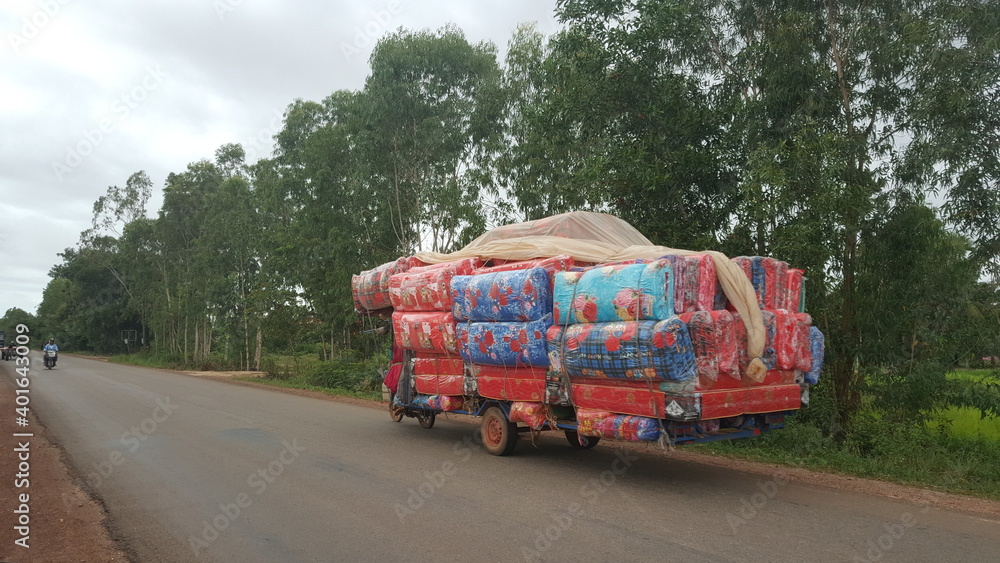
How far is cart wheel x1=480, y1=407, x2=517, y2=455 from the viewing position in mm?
8828

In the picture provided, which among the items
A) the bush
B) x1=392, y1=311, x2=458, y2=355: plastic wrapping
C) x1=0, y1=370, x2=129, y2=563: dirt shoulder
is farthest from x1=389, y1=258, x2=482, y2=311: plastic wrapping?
the bush

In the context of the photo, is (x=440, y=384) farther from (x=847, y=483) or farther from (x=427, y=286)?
(x=847, y=483)

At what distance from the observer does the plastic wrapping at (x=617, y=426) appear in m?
6.54

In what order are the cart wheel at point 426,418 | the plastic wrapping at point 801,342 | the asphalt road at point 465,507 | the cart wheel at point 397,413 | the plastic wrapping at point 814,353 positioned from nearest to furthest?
the asphalt road at point 465,507 < the plastic wrapping at point 801,342 < the plastic wrapping at point 814,353 < the cart wheel at point 426,418 < the cart wheel at point 397,413

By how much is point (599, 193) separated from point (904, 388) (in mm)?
5888

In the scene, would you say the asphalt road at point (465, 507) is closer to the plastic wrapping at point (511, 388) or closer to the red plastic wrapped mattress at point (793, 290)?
the plastic wrapping at point (511, 388)

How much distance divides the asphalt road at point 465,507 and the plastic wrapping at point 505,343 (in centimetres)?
139

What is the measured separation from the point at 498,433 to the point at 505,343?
62.3 inches

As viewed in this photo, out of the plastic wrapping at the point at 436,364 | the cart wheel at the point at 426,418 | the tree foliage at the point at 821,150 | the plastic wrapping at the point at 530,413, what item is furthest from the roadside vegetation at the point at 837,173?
the cart wheel at the point at 426,418

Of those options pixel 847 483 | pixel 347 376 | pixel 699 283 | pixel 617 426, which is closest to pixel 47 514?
pixel 617 426

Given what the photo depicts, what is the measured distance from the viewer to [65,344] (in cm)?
7356

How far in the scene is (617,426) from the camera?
6.84 meters

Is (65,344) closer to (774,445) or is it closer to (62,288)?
(62,288)

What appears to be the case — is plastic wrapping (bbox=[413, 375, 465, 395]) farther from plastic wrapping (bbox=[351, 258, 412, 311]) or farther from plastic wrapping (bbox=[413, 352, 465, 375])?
plastic wrapping (bbox=[351, 258, 412, 311])
